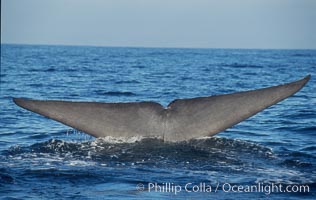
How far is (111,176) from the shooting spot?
23.0 feet

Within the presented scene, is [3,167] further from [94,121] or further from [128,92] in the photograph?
[128,92]

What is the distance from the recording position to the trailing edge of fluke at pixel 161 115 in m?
7.43

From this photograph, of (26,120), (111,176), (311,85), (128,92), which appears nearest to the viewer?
(111,176)

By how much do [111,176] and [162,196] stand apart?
0.89 meters

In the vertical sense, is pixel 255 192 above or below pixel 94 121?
below

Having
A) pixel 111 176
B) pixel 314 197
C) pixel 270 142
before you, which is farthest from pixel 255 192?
pixel 270 142

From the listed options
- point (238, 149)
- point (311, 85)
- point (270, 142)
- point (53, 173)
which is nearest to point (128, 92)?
point (311, 85)

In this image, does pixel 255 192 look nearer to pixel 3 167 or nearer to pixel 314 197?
pixel 314 197

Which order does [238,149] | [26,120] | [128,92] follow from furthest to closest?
[128,92] → [26,120] → [238,149]

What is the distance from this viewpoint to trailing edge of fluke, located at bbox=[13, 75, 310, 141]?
743 centimetres

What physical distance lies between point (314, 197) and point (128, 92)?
14.9m

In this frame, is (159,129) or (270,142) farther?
(270,142)

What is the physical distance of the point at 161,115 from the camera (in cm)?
778

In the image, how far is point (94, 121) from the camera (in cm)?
766
